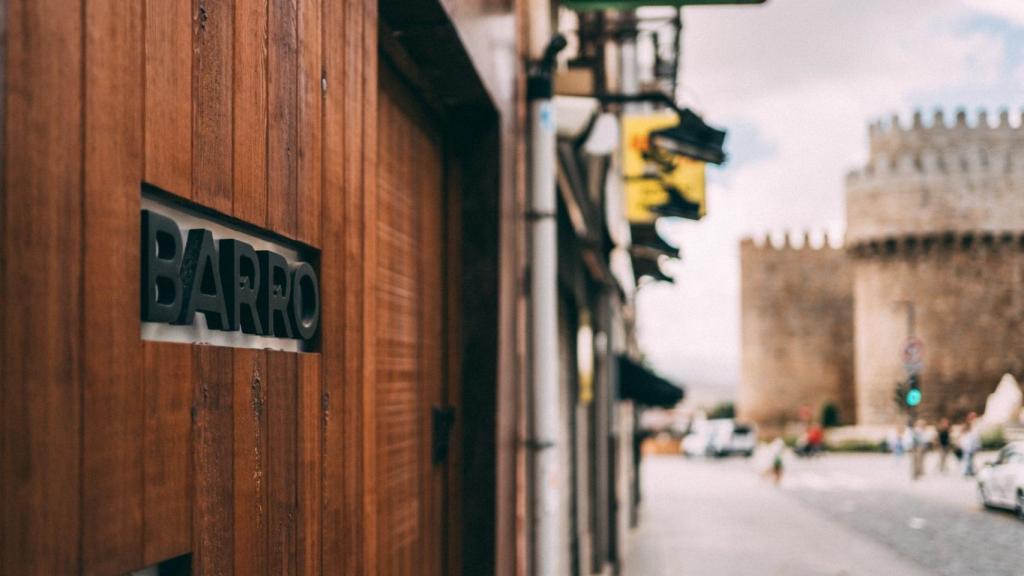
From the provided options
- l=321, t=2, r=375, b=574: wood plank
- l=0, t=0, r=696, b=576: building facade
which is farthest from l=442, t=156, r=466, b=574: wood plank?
l=321, t=2, r=375, b=574: wood plank

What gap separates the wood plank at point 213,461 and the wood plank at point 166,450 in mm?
32

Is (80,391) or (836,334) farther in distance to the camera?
(836,334)

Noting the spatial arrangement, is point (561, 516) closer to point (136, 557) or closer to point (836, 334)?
point (136, 557)

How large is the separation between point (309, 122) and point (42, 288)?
119cm

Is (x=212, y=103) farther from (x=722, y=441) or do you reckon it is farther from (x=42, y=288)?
(x=722, y=441)

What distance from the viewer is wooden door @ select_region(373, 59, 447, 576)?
407cm

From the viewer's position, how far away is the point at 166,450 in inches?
76.3

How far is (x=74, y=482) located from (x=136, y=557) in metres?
0.24

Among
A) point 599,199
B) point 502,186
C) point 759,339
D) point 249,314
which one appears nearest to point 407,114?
point 502,186

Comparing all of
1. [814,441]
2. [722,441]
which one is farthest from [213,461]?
[722,441]

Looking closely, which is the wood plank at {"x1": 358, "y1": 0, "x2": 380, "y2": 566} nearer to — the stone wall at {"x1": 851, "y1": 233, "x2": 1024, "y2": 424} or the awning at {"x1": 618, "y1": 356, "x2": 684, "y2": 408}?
the awning at {"x1": 618, "y1": 356, "x2": 684, "y2": 408}

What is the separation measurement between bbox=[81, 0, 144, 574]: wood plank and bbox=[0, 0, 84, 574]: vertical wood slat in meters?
0.03

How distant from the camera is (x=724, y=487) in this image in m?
30.7

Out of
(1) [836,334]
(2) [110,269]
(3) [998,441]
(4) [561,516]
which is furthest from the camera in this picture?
(1) [836,334]
